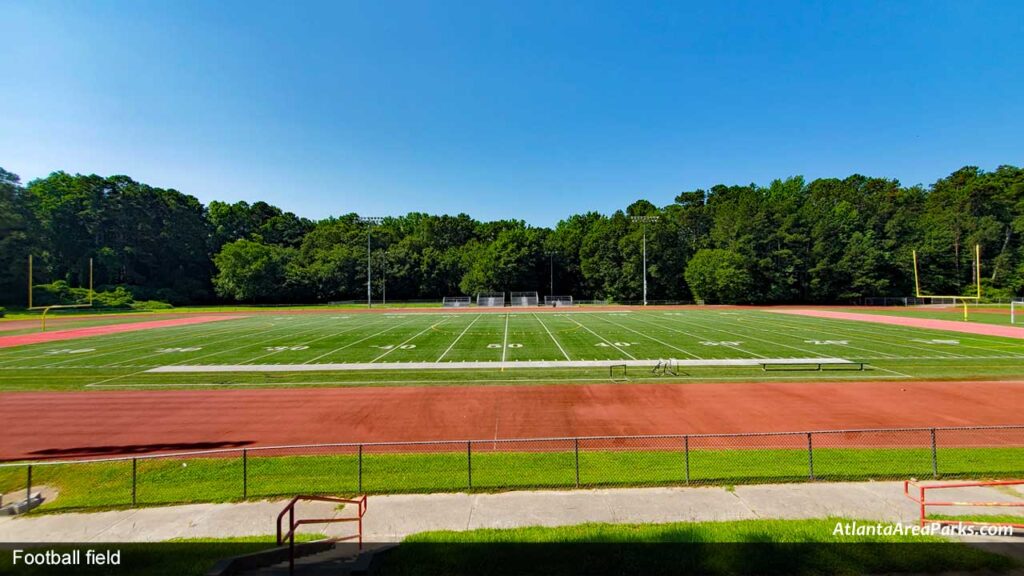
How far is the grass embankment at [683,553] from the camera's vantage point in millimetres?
6320

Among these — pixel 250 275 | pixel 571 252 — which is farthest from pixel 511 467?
pixel 250 275

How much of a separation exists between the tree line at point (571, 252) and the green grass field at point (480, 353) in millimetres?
40481

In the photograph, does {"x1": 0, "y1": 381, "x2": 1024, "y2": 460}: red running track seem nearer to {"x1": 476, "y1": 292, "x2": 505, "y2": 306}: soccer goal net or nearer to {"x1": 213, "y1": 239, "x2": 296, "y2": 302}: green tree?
{"x1": 476, "y1": 292, "x2": 505, "y2": 306}: soccer goal net

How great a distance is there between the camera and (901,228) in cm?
7981

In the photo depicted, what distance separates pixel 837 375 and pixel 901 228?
275 feet

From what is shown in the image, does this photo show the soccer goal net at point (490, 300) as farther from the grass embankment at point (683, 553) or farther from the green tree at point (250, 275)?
the grass embankment at point (683, 553)

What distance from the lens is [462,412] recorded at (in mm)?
15320

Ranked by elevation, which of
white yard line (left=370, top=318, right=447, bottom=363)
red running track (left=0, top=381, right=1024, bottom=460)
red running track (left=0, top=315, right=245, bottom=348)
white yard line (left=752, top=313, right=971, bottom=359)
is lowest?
red running track (left=0, top=381, right=1024, bottom=460)

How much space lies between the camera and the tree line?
7406cm

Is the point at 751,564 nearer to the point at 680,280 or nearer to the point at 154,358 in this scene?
the point at 154,358

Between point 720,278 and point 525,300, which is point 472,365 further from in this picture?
point 720,278

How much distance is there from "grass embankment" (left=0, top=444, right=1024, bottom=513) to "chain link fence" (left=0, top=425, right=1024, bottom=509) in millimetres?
25

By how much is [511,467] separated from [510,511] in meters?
2.15

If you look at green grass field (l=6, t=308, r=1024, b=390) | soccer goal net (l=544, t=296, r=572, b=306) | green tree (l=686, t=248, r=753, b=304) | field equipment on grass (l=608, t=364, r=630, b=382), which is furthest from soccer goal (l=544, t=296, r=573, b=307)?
field equipment on grass (l=608, t=364, r=630, b=382)
